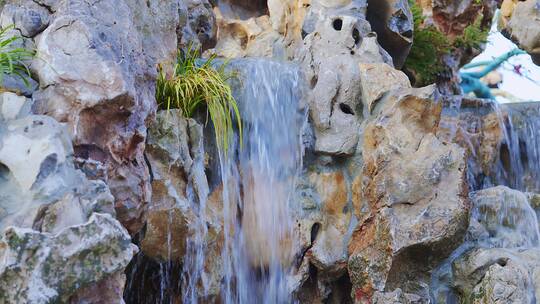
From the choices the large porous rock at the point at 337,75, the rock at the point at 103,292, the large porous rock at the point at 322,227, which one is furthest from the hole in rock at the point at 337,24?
the rock at the point at 103,292

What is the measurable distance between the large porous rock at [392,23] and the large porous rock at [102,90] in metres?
3.76

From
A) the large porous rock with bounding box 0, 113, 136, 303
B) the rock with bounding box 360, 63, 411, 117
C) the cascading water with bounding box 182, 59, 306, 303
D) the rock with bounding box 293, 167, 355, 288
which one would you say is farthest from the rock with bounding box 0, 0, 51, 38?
the rock with bounding box 360, 63, 411, 117

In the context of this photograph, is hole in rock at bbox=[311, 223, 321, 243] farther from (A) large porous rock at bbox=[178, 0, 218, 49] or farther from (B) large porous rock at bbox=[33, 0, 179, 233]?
(A) large porous rock at bbox=[178, 0, 218, 49]

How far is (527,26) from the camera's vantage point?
709 centimetres

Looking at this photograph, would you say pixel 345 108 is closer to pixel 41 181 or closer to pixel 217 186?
pixel 217 186

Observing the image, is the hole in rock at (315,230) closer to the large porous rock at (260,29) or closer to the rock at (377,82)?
the rock at (377,82)

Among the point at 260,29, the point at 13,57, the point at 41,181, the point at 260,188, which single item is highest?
the point at 13,57

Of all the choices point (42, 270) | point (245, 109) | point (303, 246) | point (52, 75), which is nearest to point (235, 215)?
point (303, 246)

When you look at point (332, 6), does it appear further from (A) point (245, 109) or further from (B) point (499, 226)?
(B) point (499, 226)

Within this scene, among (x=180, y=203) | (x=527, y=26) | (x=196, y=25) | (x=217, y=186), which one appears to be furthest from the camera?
(x=527, y=26)

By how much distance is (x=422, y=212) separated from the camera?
420 centimetres

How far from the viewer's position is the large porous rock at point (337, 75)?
5.00m

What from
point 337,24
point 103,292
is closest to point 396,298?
point 103,292

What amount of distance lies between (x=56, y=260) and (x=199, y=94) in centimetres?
232
